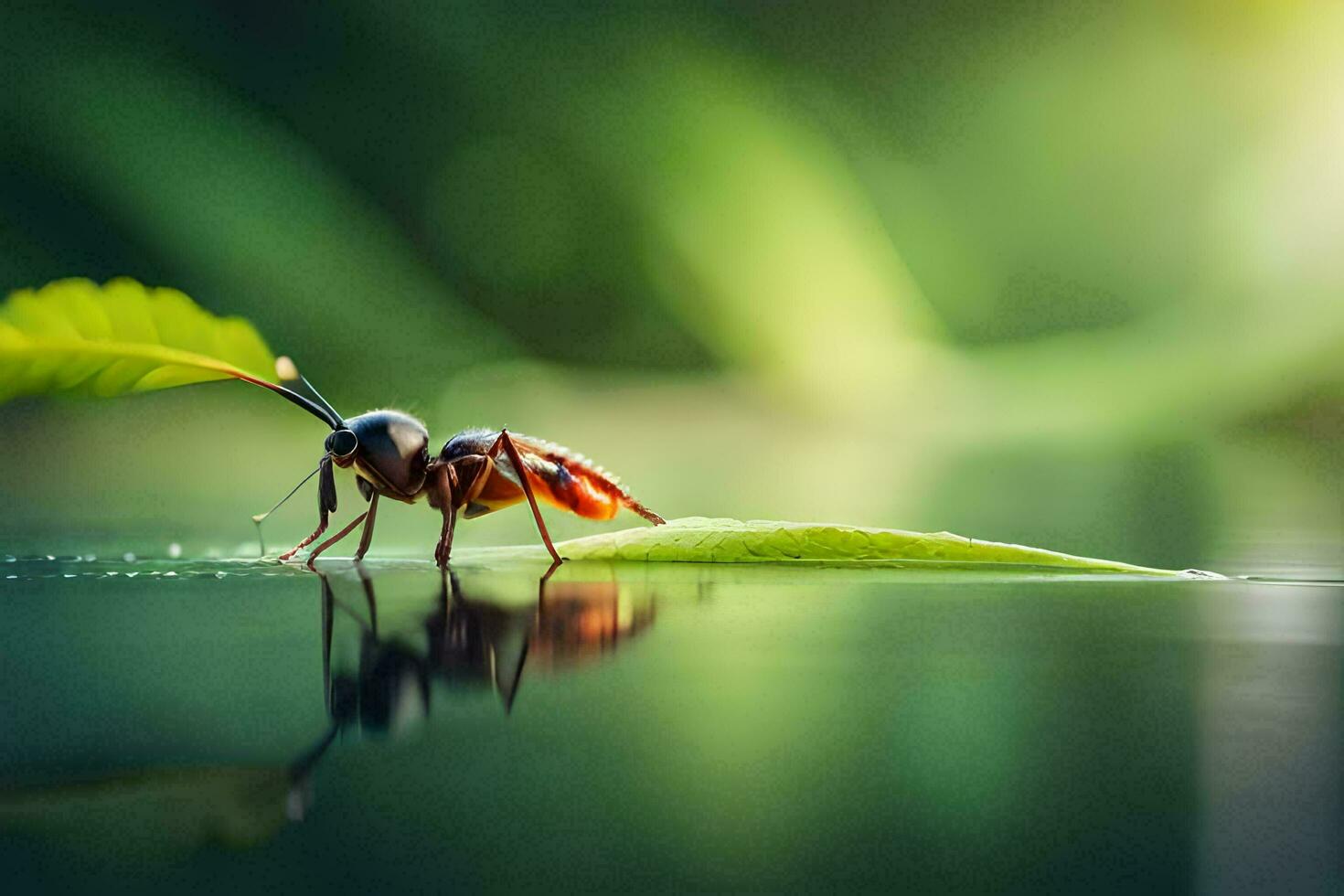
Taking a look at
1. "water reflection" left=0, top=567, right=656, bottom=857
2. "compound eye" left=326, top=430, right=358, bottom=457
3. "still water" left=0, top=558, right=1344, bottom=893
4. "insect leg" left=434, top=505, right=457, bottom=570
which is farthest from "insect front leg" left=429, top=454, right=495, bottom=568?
"still water" left=0, top=558, right=1344, bottom=893

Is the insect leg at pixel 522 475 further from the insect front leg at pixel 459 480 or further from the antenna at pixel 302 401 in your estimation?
the antenna at pixel 302 401

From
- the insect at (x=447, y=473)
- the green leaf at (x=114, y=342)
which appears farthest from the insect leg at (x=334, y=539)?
the green leaf at (x=114, y=342)

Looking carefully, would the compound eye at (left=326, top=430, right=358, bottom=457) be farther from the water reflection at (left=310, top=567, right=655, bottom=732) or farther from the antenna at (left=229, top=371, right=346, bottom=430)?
the water reflection at (left=310, top=567, right=655, bottom=732)

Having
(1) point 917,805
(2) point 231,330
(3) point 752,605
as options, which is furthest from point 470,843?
(2) point 231,330

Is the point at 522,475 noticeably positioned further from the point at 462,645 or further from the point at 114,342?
the point at 462,645

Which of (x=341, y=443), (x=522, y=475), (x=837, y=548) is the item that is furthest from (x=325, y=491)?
(x=837, y=548)
